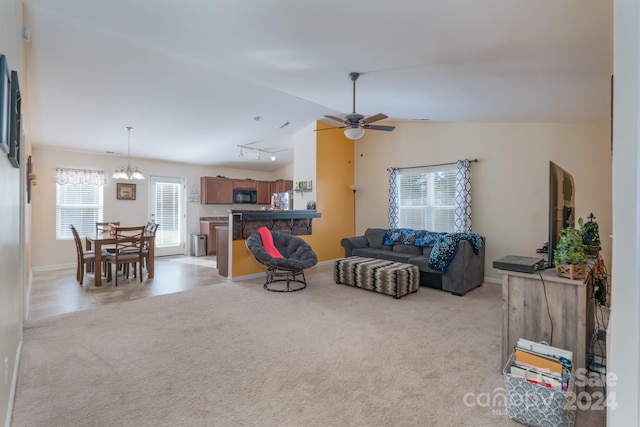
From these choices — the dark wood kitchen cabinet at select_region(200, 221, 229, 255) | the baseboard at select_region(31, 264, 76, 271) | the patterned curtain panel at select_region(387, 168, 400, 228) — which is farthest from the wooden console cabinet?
the baseboard at select_region(31, 264, 76, 271)

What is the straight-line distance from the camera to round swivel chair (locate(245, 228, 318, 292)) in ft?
14.4

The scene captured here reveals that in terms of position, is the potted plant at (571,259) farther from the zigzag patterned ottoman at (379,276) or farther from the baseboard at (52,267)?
the baseboard at (52,267)

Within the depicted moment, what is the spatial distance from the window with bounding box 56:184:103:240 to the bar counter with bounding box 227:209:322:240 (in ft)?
11.5

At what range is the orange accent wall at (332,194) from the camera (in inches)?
250

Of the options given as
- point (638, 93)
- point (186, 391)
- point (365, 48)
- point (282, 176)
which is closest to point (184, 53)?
point (365, 48)

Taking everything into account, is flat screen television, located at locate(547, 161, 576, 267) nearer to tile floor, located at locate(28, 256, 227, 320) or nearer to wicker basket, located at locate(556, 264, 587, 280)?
wicker basket, located at locate(556, 264, 587, 280)

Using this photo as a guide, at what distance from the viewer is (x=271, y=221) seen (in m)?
5.63

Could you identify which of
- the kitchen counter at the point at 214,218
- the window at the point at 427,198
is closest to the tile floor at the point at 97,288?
the kitchen counter at the point at 214,218

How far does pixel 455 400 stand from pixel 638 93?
1.85 m

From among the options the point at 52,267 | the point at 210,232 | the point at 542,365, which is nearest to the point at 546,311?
the point at 542,365

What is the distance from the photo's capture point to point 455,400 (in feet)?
6.29

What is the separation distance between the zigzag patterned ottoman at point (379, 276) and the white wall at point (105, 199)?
4915 mm

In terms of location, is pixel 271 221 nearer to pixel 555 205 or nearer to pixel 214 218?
pixel 214 218

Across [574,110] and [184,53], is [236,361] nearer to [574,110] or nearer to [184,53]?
[184,53]
